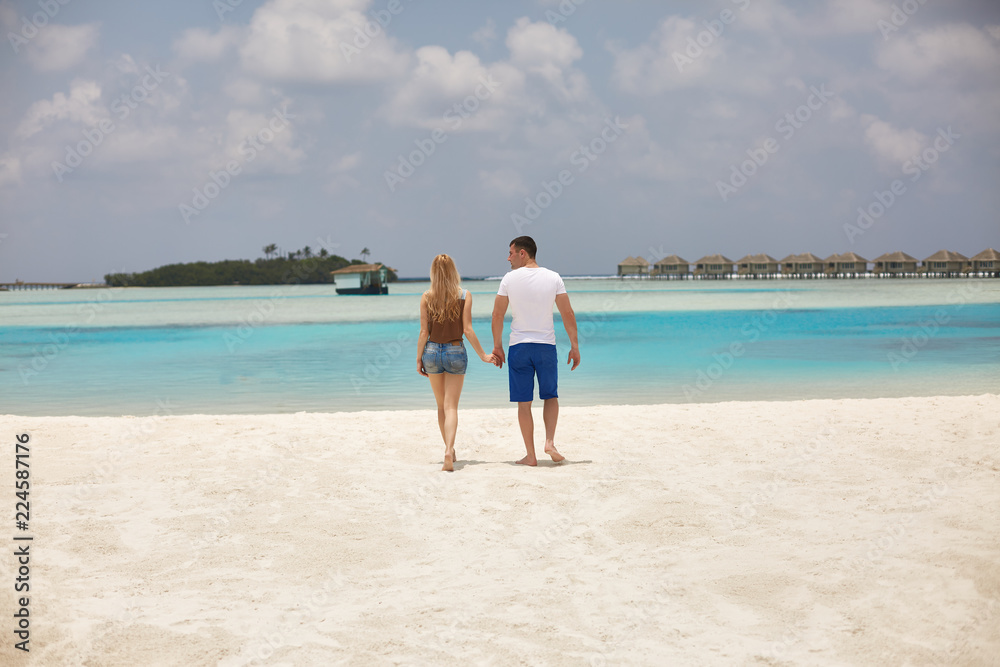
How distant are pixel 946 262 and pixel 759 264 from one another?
A: 31823 mm

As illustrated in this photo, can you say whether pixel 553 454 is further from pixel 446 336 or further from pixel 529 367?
pixel 446 336

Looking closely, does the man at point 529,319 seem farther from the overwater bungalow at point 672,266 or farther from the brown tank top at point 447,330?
the overwater bungalow at point 672,266

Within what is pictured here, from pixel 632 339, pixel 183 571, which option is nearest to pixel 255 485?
pixel 183 571

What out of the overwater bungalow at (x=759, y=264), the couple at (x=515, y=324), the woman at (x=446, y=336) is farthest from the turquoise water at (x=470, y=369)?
the overwater bungalow at (x=759, y=264)

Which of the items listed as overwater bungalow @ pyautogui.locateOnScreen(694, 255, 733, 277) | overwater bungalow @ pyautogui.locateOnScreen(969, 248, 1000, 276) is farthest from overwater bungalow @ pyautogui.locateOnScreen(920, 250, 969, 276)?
overwater bungalow @ pyautogui.locateOnScreen(694, 255, 733, 277)

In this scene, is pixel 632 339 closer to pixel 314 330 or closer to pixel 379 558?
pixel 314 330

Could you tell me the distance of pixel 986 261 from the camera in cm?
11650

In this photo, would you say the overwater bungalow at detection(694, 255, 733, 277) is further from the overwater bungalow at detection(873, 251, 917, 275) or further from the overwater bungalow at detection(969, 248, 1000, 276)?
the overwater bungalow at detection(969, 248, 1000, 276)

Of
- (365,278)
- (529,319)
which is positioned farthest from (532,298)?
(365,278)

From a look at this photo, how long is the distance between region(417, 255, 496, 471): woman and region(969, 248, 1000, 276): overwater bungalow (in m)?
131

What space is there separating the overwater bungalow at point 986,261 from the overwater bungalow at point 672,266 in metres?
50.3

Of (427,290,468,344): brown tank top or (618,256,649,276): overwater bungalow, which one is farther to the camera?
(618,256,649,276): overwater bungalow

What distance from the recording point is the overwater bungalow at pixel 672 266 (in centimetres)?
15212

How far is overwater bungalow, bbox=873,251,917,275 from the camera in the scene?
128750 mm
